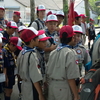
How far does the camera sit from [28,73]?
11.5 feet

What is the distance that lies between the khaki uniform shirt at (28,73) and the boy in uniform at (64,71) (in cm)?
20

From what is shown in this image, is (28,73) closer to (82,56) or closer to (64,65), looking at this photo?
(64,65)

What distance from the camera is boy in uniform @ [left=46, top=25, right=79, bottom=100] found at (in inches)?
127

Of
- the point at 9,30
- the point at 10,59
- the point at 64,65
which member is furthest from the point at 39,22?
the point at 64,65

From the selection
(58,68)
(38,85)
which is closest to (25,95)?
(38,85)

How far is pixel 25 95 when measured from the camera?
3.57 metres

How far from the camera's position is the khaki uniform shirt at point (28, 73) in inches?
133

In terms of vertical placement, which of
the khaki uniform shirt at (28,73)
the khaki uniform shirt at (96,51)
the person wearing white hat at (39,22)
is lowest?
the khaki uniform shirt at (28,73)

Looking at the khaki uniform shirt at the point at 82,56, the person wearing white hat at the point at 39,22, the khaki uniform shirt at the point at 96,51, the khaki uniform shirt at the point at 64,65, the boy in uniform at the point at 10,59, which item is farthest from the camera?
the person wearing white hat at the point at 39,22

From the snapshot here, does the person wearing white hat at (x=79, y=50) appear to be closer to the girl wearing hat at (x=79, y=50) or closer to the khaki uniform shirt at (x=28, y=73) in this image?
the girl wearing hat at (x=79, y=50)

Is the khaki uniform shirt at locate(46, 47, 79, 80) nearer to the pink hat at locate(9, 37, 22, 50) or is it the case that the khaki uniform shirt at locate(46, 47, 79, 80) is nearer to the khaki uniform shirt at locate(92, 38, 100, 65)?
the khaki uniform shirt at locate(92, 38, 100, 65)

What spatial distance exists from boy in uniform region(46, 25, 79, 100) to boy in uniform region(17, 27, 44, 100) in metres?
0.20

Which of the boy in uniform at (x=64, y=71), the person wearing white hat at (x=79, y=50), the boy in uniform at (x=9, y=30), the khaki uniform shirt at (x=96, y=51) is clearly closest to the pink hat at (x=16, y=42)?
the boy in uniform at (x=9, y=30)

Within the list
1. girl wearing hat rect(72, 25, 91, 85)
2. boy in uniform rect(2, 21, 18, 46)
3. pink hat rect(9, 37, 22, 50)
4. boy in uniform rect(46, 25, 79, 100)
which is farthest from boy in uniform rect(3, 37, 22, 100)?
boy in uniform rect(46, 25, 79, 100)
